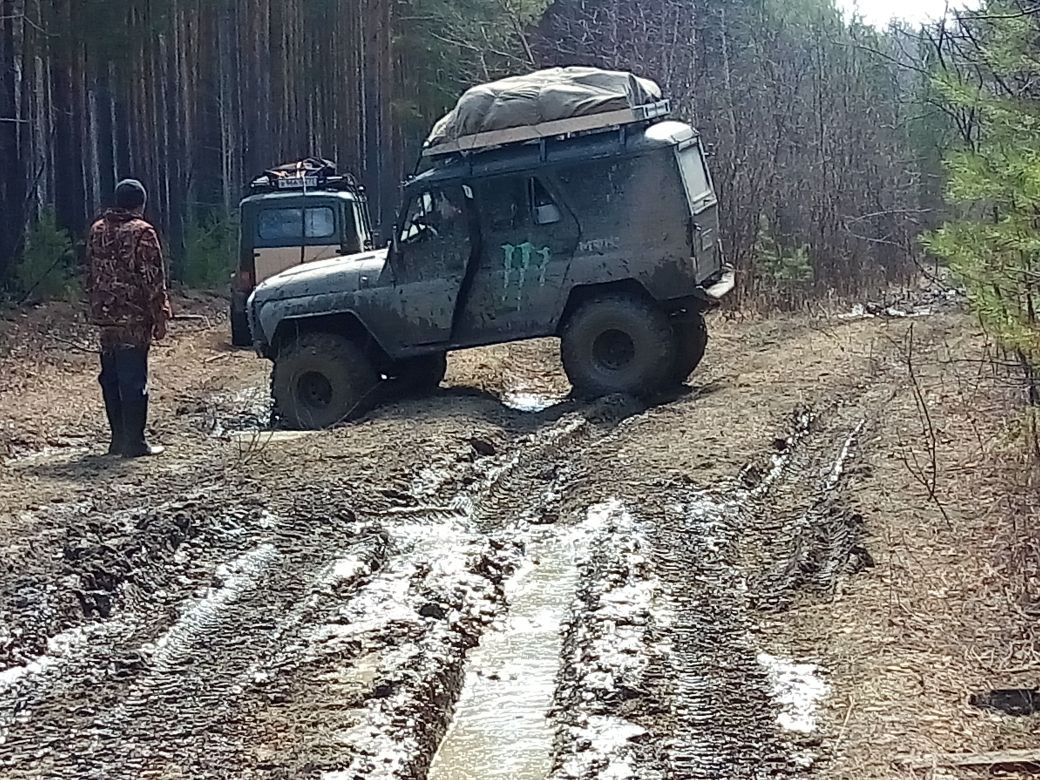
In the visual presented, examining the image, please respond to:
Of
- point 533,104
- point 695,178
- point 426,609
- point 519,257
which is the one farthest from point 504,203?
point 426,609

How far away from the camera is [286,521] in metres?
8.02

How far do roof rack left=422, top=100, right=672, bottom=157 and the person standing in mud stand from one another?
2.88 m

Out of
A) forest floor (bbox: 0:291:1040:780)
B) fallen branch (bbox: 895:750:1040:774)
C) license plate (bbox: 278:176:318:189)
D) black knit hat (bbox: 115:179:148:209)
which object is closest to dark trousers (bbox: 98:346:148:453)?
forest floor (bbox: 0:291:1040:780)

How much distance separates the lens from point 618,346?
40.7ft

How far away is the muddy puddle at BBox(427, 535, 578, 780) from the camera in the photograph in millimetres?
4930

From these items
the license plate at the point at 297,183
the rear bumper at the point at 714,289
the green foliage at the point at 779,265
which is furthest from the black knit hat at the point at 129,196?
the green foliage at the point at 779,265

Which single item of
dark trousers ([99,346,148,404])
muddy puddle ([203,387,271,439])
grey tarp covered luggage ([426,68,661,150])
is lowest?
muddy puddle ([203,387,271,439])

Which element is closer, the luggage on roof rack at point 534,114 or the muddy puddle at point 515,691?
the muddy puddle at point 515,691

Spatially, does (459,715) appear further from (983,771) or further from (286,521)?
(286,521)

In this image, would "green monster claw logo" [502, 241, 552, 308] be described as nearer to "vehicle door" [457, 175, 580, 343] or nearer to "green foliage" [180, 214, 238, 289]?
"vehicle door" [457, 175, 580, 343]

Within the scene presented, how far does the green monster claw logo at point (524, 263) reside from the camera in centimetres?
1222

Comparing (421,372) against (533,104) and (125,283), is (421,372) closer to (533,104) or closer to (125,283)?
→ (533,104)

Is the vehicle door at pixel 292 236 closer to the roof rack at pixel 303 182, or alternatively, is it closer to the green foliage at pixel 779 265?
the roof rack at pixel 303 182

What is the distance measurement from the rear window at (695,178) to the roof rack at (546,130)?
54 centimetres
